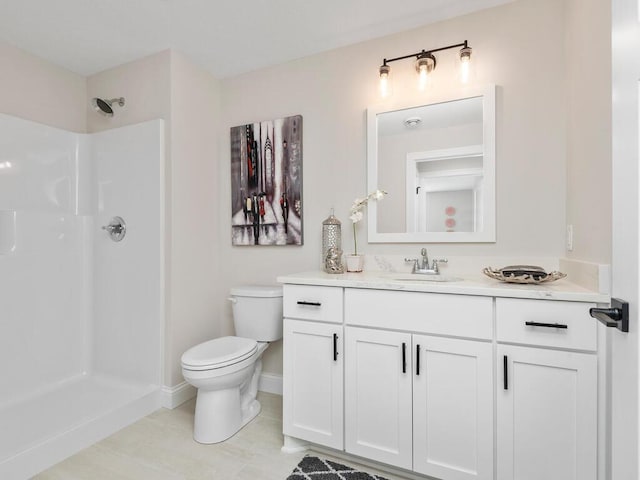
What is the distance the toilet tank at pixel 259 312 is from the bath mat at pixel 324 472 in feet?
2.44

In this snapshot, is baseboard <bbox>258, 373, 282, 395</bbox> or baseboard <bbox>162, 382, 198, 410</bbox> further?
baseboard <bbox>258, 373, 282, 395</bbox>

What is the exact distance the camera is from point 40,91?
2432 millimetres

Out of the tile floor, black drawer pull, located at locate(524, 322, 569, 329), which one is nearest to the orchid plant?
black drawer pull, located at locate(524, 322, 569, 329)

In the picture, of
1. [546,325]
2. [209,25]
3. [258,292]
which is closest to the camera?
[546,325]

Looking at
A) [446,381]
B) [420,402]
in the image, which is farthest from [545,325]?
[420,402]

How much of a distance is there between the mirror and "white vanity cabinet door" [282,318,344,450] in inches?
28.7

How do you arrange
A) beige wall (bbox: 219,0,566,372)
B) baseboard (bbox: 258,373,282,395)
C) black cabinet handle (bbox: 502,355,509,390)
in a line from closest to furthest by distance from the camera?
black cabinet handle (bbox: 502,355,509,390) → beige wall (bbox: 219,0,566,372) → baseboard (bbox: 258,373,282,395)

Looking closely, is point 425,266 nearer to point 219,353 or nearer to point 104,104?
point 219,353

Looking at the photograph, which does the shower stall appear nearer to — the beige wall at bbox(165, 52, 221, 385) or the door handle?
the beige wall at bbox(165, 52, 221, 385)

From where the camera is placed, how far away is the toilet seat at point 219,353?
1.78m

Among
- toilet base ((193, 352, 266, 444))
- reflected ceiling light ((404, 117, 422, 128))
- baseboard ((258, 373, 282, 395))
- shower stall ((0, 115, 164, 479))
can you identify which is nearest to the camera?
toilet base ((193, 352, 266, 444))

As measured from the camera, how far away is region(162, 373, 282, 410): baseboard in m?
2.24

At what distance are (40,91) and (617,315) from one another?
334cm

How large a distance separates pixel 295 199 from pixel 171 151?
0.88 meters
